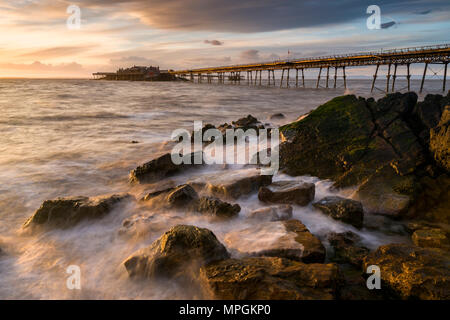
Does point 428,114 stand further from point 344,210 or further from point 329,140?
point 344,210

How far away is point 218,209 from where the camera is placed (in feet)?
15.8

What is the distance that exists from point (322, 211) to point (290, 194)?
604 millimetres

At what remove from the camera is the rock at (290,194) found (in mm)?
5145

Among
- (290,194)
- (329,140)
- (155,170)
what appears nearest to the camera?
(290,194)

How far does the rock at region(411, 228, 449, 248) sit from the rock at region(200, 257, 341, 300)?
1.71 metres

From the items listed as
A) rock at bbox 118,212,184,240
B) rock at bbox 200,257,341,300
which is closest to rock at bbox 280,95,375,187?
rock at bbox 118,212,184,240

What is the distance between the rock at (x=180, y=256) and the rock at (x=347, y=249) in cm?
148

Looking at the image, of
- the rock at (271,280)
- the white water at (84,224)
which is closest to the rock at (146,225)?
the white water at (84,224)

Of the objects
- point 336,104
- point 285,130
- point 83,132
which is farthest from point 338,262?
point 83,132

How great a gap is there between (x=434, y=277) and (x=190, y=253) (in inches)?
97.7

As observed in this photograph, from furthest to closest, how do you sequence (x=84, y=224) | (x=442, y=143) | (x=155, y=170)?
(x=155, y=170)
(x=442, y=143)
(x=84, y=224)

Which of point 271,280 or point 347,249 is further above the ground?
point 271,280

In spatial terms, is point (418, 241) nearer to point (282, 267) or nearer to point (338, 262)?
point (338, 262)

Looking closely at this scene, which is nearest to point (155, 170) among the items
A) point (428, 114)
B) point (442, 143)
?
point (442, 143)
